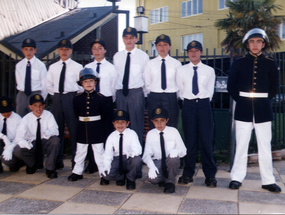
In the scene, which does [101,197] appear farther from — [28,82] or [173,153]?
[28,82]

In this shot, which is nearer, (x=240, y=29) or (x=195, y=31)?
(x=240, y=29)

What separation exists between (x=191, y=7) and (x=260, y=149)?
21771mm

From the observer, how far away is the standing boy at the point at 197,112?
463cm

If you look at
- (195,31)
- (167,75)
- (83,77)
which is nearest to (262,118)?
(167,75)

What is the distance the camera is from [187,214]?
3473 mm

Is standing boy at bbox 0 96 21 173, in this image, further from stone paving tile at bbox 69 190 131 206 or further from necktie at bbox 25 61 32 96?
stone paving tile at bbox 69 190 131 206

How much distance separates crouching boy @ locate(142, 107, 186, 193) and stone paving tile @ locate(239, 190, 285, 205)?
952 millimetres

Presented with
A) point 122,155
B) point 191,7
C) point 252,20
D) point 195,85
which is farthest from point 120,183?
point 191,7

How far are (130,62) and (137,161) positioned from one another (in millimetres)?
1726

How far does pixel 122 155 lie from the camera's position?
183 inches

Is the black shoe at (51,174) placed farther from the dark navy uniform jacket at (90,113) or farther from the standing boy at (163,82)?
the standing boy at (163,82)

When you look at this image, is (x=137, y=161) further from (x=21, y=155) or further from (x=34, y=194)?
(x=21, y=155)

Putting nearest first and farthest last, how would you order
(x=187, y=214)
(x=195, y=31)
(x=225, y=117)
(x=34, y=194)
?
(x=187, y=214)
(x=34, y=194)
(x=225, y=117)
(x=195, y=31)

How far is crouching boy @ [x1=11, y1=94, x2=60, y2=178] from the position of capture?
5.22 m
